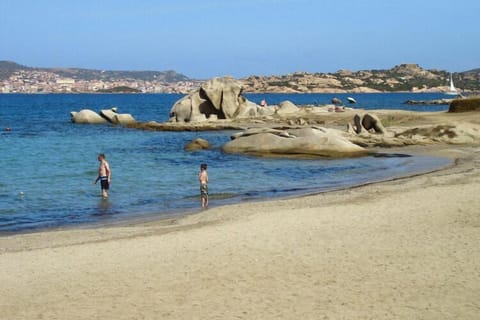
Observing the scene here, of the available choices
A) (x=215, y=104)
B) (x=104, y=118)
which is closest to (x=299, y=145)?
(x=215, y=104)

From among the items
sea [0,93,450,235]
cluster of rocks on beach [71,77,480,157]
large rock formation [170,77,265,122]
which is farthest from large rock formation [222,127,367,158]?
large rock formation [170,77,265,122]

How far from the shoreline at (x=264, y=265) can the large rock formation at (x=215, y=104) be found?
133 ft

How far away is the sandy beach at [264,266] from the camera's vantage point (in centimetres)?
902

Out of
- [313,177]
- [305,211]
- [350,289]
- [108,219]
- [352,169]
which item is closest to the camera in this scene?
[350,289]

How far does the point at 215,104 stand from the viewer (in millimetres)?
57812

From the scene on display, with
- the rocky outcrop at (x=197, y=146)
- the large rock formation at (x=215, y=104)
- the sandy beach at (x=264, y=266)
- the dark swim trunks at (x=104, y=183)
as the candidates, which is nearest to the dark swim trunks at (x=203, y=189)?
the sandy beach at (x=264, y=266)

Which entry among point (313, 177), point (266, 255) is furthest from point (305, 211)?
point (313, 177)

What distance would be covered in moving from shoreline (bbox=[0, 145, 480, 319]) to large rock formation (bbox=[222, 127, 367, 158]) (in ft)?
50.4

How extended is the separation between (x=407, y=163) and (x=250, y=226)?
16315 mm

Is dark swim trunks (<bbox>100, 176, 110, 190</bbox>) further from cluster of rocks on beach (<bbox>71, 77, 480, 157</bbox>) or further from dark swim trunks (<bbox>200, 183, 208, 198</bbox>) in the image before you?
cluster of rocks on beach (<bbox>71, 77, 480, 157</bbox>)

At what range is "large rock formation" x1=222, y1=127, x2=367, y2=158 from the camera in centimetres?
3250

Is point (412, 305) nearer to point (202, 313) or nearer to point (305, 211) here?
point (202, 313)

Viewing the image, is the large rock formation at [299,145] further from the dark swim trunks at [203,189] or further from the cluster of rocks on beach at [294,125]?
the dark swim trunks at [203,189]

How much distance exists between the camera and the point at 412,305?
→ 8953 mm
